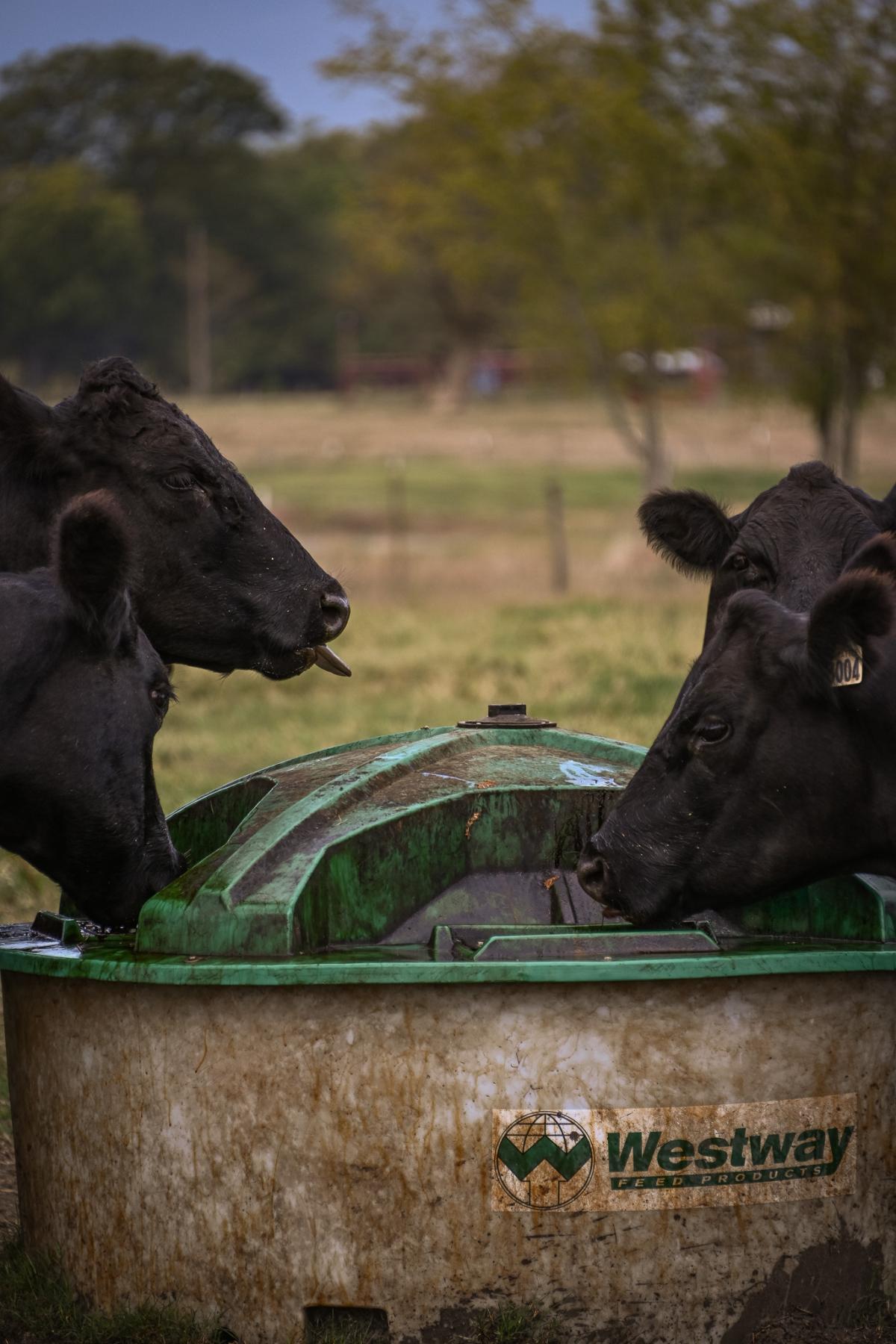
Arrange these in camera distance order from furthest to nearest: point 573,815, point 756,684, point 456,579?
point 456,579, point 573,815, point 756,684

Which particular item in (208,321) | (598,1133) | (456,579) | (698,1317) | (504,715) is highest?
(208,321)

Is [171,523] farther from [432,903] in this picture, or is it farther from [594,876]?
[594,876]

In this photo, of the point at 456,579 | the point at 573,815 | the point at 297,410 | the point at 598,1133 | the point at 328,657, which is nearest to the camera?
the point at 598,1133

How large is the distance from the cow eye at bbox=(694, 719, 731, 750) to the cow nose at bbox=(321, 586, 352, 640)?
157cm

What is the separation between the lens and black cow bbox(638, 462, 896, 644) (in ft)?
15.8

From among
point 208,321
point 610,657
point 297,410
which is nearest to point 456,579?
point 610,657

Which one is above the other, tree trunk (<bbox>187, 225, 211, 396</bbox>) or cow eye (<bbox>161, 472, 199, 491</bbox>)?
tree trunk (<bbox>187, 225, 211, 396</bbox>)

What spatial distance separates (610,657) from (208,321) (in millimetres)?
53245

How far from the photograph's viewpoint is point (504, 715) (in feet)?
14.3

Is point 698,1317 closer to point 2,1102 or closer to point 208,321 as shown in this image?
point 2,1102

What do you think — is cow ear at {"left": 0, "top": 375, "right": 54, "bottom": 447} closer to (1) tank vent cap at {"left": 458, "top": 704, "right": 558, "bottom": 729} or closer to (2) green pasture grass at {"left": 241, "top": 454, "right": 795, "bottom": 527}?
(1) tank vent cap at {"left": 458, "top": 704, "right": 558, "bottom": 729}

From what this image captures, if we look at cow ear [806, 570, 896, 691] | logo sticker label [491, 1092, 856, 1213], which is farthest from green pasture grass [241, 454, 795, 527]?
logo sticker label [491, 1092, 856, 1213]

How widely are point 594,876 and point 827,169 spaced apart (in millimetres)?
19213

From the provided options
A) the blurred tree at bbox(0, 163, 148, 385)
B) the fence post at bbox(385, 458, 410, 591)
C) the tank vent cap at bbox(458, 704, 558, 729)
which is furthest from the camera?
the blurred tree at bbox(0, 163, 148, 385)
